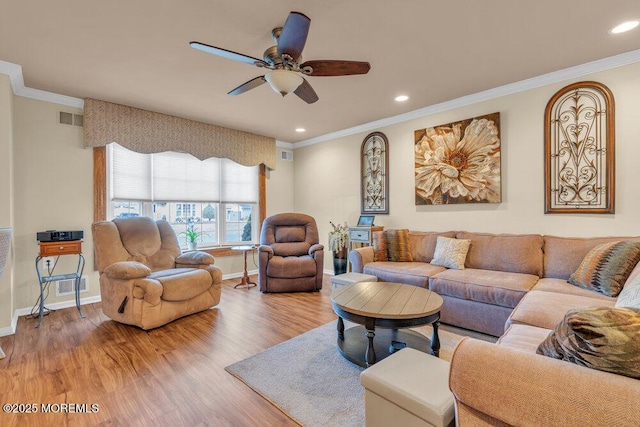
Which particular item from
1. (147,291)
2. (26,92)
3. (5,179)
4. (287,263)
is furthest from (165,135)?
(287,263)

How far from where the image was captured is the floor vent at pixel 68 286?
3648 millimetres

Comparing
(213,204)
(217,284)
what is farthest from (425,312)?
(213,204)

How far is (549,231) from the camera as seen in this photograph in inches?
128

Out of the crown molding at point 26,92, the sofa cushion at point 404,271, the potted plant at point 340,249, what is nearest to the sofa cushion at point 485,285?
the sofa cushion at point 404,271

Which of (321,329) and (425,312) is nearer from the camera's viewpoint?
(425,312)

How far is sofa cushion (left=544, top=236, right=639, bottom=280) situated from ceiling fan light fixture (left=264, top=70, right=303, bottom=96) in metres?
2.93

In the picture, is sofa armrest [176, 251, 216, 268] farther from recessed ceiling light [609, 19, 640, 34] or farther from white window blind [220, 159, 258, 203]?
recessed ceiling light [609, 19, 640, 34]

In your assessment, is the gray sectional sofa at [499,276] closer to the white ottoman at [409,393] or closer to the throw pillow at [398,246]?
the throw pillow at [398,246]

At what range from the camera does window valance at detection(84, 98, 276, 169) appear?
377cm

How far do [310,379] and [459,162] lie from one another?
124 inches

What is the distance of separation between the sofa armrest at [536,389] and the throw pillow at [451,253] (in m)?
2.43

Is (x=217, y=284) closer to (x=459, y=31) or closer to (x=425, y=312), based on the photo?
(x=425, y=312)

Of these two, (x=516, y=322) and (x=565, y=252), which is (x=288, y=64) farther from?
(x=565, y=252)

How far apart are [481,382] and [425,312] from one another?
3.23ft
